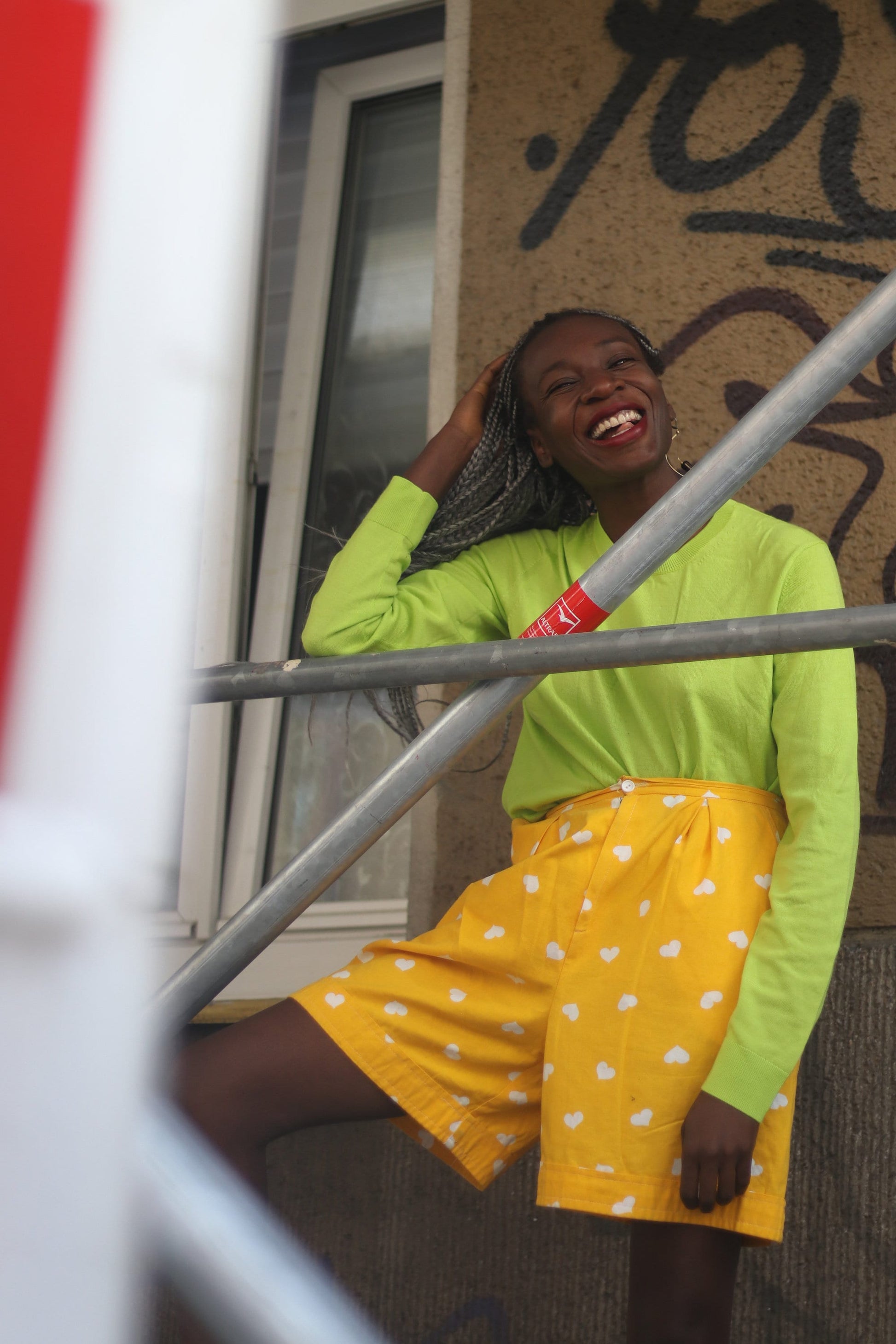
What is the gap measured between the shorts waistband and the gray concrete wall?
42cm

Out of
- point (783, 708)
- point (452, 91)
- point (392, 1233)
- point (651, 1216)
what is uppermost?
point (452, 91)

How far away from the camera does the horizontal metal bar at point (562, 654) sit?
3.29 ft

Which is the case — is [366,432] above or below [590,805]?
above

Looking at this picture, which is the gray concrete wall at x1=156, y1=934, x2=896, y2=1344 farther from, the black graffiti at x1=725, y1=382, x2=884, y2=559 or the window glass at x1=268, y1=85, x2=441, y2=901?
the window glass at x1=268, y1=85, x2=441, y2=901

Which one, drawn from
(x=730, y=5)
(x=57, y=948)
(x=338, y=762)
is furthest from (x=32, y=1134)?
(x=338, y=762)

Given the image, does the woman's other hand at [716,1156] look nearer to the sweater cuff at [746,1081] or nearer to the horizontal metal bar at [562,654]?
the sweater cuff at [746,1081]

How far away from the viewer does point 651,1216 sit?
121cm

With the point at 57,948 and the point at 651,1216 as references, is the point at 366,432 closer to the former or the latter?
the point at 651,1216

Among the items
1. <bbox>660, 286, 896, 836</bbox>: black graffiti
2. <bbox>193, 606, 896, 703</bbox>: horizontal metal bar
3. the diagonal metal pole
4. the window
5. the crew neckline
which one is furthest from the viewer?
the window

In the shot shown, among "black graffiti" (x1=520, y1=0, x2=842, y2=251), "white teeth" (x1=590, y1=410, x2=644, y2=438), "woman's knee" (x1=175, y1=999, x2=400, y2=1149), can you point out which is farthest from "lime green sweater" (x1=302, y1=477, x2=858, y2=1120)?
"black graffiti" (x1=520, y1=0, x2=842, y2=251)

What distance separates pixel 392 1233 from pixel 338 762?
44.5 inches

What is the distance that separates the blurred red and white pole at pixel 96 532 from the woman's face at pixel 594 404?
41.9 inches

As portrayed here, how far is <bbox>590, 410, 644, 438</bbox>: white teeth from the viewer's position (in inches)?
63.1

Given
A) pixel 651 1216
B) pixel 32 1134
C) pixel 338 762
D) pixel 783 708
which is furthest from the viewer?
pixel 338 762
